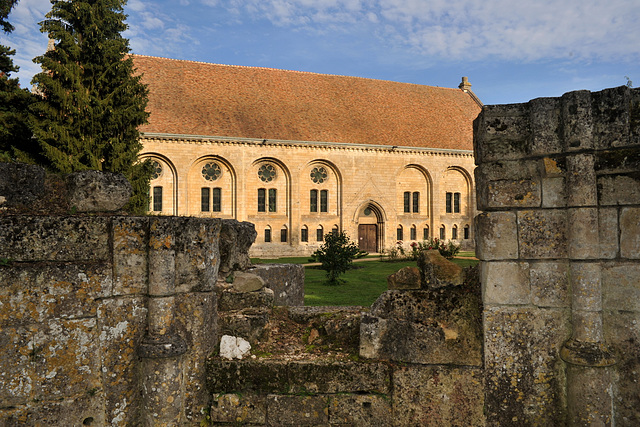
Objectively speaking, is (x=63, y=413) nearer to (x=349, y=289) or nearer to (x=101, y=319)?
(x=101, y=319)

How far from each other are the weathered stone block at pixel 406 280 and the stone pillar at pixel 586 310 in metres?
1.06

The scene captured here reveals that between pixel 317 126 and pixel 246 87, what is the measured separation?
18.0 ft

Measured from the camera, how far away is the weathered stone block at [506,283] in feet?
9.42

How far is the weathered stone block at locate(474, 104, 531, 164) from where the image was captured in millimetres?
2873

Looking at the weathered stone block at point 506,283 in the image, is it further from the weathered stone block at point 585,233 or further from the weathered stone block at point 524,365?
the weathered stone block at point 585,233

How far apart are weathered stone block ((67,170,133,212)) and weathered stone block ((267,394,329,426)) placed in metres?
1.85

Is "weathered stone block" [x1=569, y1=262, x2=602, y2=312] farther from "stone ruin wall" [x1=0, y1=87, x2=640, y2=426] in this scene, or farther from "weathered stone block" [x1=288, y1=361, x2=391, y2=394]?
"weathered stone block" [x1=288, y1=361, x2=391, y2=394]

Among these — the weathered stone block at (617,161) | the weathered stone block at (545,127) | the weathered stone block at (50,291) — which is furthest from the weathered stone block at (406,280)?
the weathered stone block at (50,291)

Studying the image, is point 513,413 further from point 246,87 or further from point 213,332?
point 246,87

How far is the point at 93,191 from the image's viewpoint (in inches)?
113

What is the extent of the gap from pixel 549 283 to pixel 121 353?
9.82 feet

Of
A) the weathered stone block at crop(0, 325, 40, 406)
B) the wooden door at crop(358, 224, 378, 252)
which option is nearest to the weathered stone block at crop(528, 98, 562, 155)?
the weathered stone block at crop(0, 325, 40, 406)

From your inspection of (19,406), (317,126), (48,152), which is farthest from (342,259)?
(317,126)

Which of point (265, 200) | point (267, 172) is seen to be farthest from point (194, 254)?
point (267, 172)
